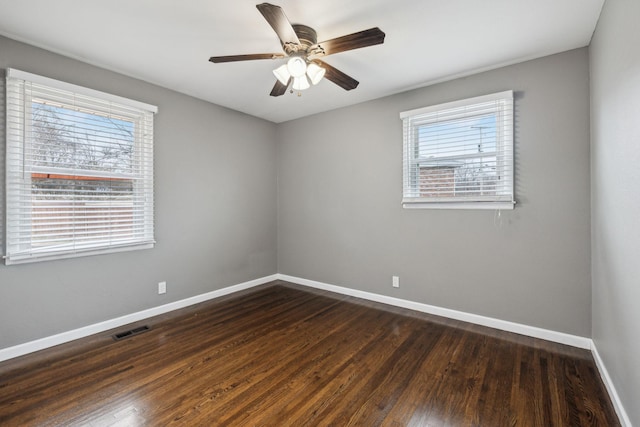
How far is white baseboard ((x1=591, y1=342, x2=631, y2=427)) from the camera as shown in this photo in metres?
1.59

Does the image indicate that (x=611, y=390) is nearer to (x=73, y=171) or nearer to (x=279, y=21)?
(x=279, y=21)

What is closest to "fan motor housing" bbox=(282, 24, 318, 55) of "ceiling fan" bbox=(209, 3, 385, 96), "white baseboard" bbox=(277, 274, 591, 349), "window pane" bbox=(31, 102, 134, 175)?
"ceiling fan" bbox=(209, 3, 385, 96)

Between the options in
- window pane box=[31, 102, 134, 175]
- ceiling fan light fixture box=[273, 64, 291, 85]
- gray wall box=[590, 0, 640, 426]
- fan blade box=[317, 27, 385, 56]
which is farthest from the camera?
window pane box=[31, 102, 134, 175]

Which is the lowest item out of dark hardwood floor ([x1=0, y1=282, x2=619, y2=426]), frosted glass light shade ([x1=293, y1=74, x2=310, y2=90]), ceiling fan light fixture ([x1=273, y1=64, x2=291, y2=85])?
dark hardwood floor ([x1=0, y1=282, x2=619, y2=426])

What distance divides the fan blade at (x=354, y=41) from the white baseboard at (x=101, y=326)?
10.1 feet

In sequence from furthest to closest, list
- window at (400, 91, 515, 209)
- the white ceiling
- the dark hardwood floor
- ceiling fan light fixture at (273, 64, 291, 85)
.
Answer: window at (400, 91, 515, 209)
ceiling fan light fixture at (273, 64, 291, 85)
the white ceiling
the dark hardwood floor

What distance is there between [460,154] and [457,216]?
2.11ft

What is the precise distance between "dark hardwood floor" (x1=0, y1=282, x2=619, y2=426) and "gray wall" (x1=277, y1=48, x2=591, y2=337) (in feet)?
1.47

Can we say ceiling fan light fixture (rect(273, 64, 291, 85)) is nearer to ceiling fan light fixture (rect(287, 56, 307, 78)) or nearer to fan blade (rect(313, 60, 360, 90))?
ceiling fan light fixture (rect(287, 56, 307, 78))

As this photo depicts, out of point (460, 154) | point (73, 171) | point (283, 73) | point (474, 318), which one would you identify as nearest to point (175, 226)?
point (73, 171)

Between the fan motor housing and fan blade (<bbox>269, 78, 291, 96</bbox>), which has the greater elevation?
the fan motor housing

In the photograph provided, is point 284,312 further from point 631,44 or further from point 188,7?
point 631,44

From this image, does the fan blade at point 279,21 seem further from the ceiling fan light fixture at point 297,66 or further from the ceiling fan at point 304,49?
the ceiling fan light fixture at point 297,66

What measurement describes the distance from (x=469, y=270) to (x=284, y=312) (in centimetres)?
204
